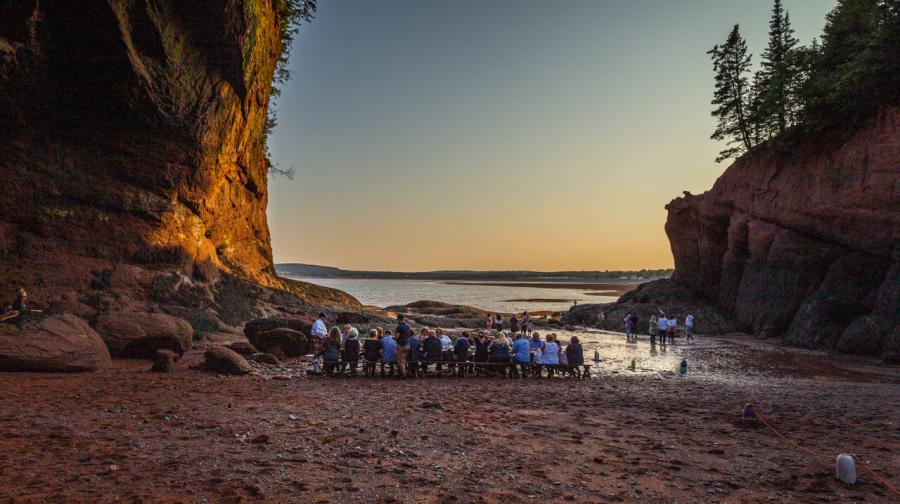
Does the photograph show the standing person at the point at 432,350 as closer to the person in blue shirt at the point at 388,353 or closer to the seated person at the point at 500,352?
the person in blue shirt at the point at 388,353

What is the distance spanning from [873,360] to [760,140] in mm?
23977

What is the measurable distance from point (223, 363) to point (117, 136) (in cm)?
1469

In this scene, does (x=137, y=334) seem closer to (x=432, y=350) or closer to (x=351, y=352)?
(x=351, y=352)

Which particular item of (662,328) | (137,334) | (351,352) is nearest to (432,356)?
(351,352)

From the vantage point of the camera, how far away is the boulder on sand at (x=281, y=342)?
62.1ft

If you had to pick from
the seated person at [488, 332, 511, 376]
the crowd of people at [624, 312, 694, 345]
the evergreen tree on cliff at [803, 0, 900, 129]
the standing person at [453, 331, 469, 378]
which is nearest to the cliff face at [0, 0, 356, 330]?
the standing person at [453, 331, 469, 378]

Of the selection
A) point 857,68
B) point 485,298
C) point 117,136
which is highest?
point 857,68

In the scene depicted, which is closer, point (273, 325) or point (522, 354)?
point (522, 354)

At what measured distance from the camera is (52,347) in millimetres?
12719

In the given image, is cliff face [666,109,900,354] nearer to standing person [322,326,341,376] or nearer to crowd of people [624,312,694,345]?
crowd of people [624,312,694,345]

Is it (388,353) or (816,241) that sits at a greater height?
(816,241)

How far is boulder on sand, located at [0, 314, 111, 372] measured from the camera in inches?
481

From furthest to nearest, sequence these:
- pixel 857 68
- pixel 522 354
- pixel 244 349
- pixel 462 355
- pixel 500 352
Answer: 1. pixel 857 68
2. pixel 244 349
3. pixel 500 352
4. pixel 522 354
5. pixel 462 355

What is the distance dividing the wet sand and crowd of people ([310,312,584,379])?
1294 millimetres
